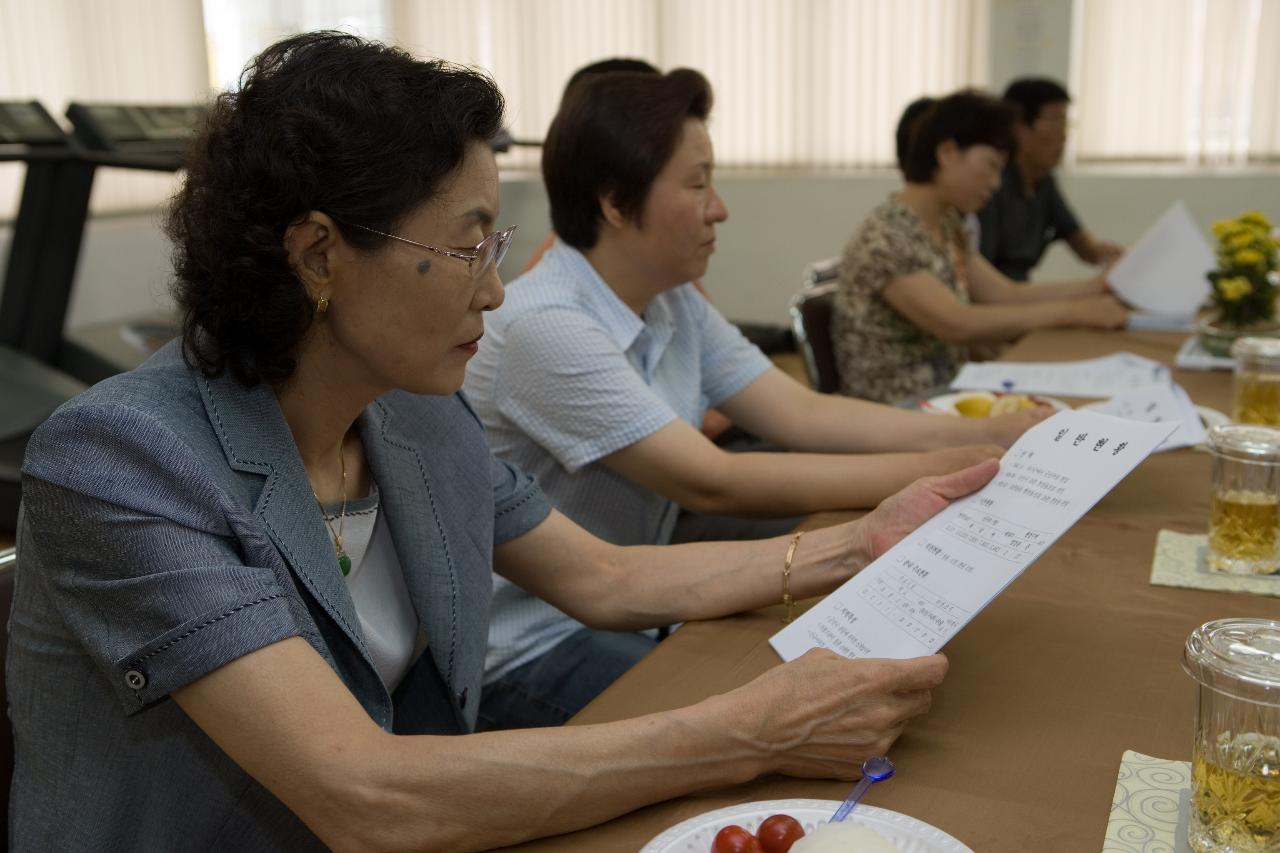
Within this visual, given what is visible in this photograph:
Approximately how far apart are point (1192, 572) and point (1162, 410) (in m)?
0.59

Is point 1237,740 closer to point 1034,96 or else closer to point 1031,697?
point 1031,697

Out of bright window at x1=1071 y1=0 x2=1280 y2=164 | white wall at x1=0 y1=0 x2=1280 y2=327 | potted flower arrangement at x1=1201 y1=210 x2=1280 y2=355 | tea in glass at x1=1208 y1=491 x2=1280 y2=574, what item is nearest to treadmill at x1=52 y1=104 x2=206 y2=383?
white wall at x1=0 y1=0 x2=1280 y2=327

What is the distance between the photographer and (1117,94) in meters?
5.21

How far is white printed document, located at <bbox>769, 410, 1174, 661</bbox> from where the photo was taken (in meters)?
1.09

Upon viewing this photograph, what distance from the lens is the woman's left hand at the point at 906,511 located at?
1323 mm

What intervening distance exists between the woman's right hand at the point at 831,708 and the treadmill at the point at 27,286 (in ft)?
9.94

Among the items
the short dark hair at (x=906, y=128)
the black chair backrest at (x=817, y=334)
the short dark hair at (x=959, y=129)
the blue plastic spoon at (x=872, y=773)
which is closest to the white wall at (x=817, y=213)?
the short dark hair at (x=906, y=128)

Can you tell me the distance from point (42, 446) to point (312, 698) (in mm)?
288

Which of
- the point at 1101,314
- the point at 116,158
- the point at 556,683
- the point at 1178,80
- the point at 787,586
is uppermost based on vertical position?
the point at 1178,80

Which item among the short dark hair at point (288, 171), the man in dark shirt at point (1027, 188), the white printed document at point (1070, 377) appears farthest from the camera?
the man in dark shirt at point (1027, 188)

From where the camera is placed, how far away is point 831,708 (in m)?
0.98

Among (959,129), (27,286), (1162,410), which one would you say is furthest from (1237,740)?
(27,286)

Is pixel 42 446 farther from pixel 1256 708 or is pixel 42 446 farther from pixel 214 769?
pixel 1256 708

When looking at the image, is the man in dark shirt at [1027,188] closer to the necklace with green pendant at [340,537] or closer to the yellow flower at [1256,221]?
the yellow flower at [1256,221]
